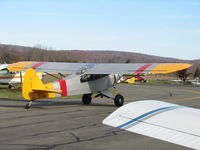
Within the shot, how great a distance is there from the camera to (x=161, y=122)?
3.30 meters

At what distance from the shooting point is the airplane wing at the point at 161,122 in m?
2.97

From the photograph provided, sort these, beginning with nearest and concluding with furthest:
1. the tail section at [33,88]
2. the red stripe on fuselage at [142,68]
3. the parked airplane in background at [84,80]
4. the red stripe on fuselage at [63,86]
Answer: the tail section at [33,88]
the parked airplane in background at [84,80]
the red stripe on fuselage at [63,86]
the red stripe on fuselage at [142,68]

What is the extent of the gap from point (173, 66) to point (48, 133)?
26.5 ft

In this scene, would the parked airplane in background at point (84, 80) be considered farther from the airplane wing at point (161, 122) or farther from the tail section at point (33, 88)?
Answer: the airplane wing at point (161, 122)

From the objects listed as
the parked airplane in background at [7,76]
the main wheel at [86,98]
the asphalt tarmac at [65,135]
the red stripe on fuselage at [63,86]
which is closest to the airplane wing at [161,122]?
the asphalt tarmac at [65,135]

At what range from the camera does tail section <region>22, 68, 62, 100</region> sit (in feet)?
43.7

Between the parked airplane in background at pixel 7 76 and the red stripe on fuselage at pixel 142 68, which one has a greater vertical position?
the red stripe on fuselage at pixel 142 68

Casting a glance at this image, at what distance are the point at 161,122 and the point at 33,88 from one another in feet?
35.3

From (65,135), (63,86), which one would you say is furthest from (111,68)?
(65,135)

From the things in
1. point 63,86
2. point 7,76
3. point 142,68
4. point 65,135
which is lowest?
point 65,135

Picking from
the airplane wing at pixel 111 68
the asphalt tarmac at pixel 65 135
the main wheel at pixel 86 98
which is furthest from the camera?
the main wheel at pixel 86 98

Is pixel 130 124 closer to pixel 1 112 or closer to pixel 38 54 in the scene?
pixel 1 112

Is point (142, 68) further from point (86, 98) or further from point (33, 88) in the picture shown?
point (33, 88)

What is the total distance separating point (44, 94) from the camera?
45.2ft
